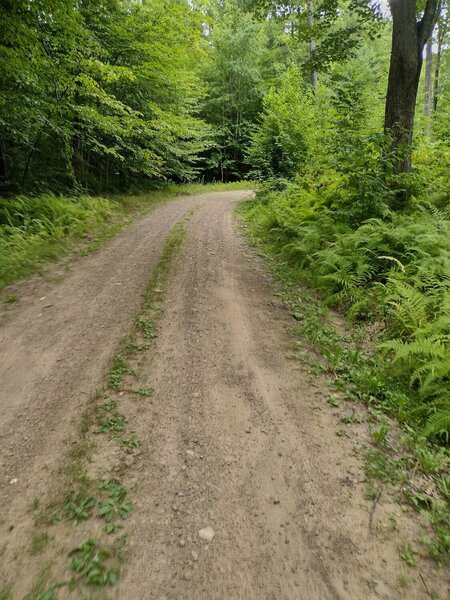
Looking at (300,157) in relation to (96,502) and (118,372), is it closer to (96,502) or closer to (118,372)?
(118,372)

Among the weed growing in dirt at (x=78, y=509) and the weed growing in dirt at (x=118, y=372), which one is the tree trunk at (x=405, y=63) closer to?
the weed growing in dirt at (x=118, y=372)

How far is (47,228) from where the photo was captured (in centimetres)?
868

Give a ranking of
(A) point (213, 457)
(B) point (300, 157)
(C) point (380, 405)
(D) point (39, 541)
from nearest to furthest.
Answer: (D) point (39, 541) → (A) point (213, 457) → (C) point (380, 405) → (B) point (300, 157)

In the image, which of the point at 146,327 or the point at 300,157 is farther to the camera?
the point at 300,157

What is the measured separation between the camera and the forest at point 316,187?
3803mm

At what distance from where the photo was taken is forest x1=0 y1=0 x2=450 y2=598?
12.5 ft

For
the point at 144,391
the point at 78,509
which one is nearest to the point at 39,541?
the point at 78,509

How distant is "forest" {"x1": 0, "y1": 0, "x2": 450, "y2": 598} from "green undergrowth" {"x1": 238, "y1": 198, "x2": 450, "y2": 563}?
17 millimetres

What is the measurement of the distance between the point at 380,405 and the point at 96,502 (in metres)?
2.81

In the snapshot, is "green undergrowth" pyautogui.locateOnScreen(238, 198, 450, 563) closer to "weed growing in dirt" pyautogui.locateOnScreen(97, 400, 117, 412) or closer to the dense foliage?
"weed growing in dirt" pyautogui.locateOnScreen(97, 400, 117, 412)

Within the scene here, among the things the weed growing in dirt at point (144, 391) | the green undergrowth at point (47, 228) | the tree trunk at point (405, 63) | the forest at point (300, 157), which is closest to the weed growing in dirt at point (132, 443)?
the weed growing in dirt at point (144, 391)

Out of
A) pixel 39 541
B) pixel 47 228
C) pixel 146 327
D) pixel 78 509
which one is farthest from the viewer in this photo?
pixel 47 228

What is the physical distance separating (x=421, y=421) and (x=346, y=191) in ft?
19.8

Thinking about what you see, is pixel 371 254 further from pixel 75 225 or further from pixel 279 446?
pixel 75 225
